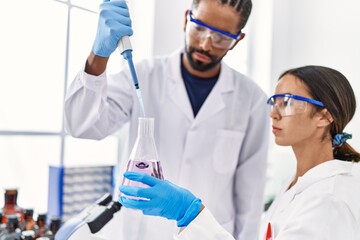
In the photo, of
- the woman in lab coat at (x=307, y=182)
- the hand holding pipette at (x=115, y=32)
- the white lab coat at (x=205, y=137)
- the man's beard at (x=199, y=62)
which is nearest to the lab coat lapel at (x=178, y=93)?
the white lab coat at (x=205, y=137)

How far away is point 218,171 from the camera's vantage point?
5.38ft

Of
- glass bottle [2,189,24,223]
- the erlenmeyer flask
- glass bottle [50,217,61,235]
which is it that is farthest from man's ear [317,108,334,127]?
glass bottle [2,189,24,223]

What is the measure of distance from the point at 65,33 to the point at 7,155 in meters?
0.68

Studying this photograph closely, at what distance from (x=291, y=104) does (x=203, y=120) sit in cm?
42

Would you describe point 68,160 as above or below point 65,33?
below

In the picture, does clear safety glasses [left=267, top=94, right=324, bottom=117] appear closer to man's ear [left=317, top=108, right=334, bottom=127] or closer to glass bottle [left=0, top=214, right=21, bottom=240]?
man's ear [left=317, top=108, right=334, bottom=127]

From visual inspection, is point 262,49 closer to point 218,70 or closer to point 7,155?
point 218,70

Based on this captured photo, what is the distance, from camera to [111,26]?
3.66 feet

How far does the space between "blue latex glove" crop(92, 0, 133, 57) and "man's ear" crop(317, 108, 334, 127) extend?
0.73 meters

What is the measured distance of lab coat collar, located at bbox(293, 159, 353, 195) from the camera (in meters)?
1.25

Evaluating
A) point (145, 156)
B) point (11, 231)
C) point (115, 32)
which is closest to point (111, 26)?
point (115, 32)

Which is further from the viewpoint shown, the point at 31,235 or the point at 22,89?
the point at 22,89

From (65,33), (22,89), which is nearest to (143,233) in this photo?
(22,89)

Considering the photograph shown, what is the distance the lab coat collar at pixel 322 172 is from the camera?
1246mm
